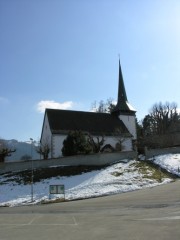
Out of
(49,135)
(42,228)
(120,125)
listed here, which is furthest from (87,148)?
(42,228)

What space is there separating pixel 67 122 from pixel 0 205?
30.7 metres

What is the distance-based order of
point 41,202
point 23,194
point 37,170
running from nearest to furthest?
point 41,202 → point 23,194 → point 37,170

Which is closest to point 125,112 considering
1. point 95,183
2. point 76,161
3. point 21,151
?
point 76,161

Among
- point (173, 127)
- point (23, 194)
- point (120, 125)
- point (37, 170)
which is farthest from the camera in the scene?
point (173, 127)

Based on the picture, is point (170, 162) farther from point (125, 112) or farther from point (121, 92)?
point (121, 92)

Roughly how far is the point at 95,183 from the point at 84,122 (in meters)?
27.3

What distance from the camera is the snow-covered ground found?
1281 inches

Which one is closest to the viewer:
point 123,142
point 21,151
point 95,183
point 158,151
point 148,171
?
point 95,183

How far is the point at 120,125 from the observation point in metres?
64.9

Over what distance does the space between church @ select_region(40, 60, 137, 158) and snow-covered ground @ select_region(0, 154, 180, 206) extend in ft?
50.8

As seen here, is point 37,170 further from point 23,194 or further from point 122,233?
point 122,233

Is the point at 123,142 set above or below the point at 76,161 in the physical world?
above

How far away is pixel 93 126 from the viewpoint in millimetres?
62188

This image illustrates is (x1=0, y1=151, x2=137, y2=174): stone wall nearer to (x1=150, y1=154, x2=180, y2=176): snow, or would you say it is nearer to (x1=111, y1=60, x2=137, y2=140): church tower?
(x1=150, y1=154, x2=180, y2=176): snow
